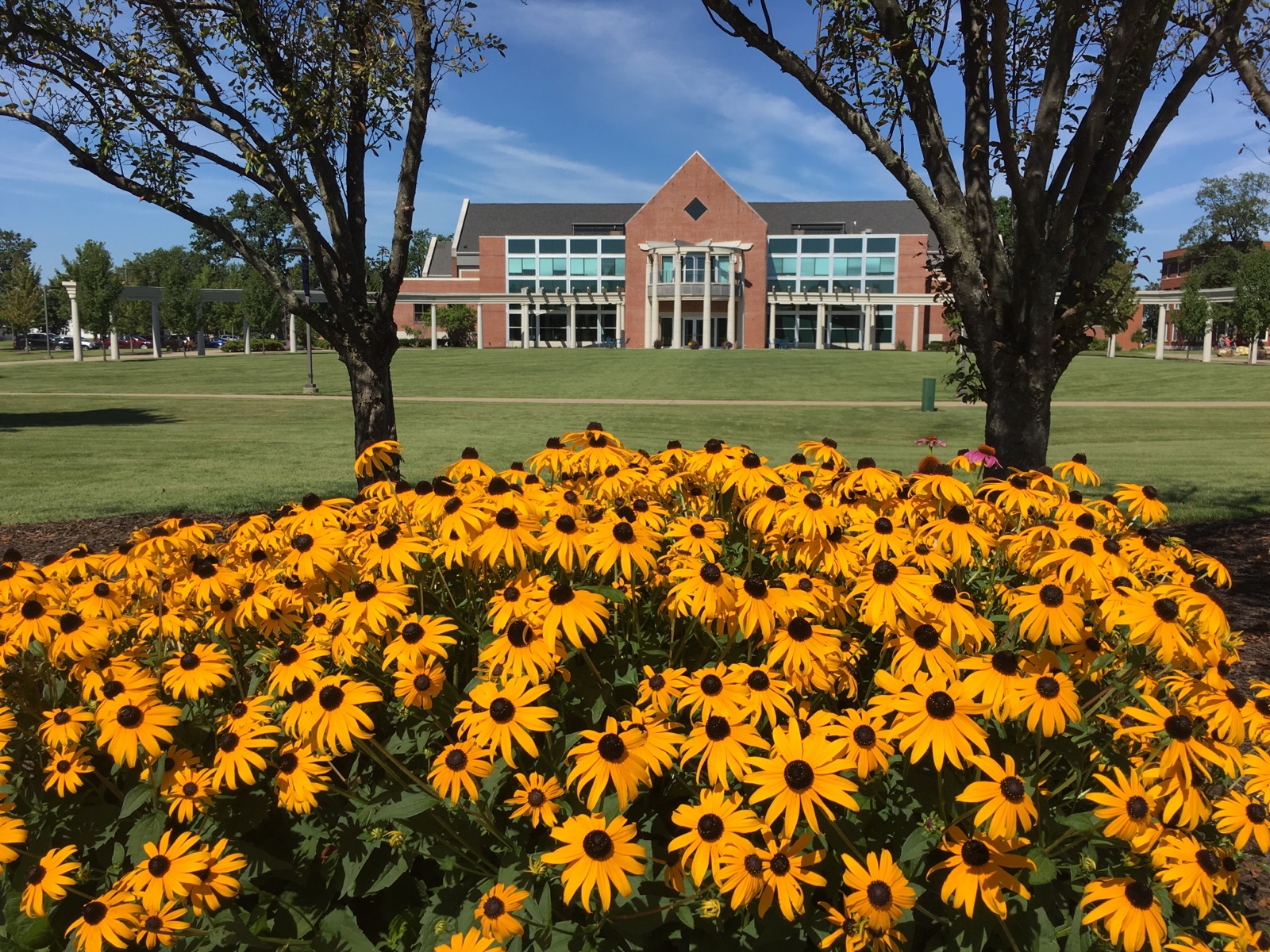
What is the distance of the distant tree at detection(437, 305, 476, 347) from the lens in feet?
246

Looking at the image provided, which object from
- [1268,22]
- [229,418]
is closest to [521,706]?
[1268,22]

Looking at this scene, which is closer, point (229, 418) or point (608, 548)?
point (608, 548)

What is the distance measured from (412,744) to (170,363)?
55.0 meters

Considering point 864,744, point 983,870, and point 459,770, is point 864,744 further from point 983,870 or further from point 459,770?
point 459,770

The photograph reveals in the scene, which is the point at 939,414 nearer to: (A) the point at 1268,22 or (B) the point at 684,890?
(A) the point at 1268,22

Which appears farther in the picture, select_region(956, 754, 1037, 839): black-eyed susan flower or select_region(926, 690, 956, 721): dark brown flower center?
select_region(926, 690, 956, 721): dark brown flower center

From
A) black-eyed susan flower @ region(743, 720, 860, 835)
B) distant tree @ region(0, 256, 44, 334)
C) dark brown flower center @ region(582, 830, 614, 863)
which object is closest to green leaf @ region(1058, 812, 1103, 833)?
black-eyed susan flower @ region(743, 720, 860, 835)

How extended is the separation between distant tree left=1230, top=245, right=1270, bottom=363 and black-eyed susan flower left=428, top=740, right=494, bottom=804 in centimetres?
5956

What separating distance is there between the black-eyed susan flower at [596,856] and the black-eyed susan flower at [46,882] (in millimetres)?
1177

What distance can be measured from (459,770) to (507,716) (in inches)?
6.7

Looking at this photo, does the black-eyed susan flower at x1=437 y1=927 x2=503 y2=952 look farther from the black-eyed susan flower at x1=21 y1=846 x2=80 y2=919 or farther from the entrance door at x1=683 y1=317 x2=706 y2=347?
the entrance door at x1=683 y1=317 x2=706 y2=347

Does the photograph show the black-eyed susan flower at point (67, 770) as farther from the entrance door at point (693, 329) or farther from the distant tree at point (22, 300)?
the distant tree at point (22, 300)

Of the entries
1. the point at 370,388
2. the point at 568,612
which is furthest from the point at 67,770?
the point at 370,388

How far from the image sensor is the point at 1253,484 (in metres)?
12.2
